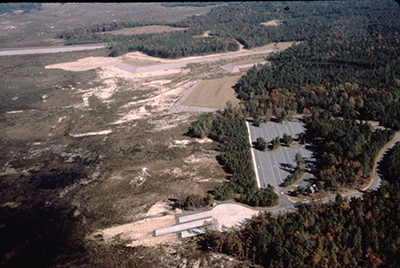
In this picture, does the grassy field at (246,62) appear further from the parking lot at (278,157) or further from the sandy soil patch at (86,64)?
the sandy soil patch at (86,64)

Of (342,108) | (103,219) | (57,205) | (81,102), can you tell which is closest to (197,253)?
(103,219)

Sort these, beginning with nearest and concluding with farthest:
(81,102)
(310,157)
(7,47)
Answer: (310,157)
(81,102)
(7,47)

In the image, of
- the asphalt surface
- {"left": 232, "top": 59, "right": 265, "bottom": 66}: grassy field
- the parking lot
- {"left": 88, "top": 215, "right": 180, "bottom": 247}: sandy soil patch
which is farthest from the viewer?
{"left": 232, "top": 59, "right": 265, "bottom": 66}: grassy field

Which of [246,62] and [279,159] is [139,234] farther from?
[246,62]

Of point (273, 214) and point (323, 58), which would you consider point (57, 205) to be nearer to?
point (273, 214)

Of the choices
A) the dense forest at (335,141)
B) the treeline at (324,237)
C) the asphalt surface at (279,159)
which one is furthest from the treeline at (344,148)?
the treeline at (324,237)

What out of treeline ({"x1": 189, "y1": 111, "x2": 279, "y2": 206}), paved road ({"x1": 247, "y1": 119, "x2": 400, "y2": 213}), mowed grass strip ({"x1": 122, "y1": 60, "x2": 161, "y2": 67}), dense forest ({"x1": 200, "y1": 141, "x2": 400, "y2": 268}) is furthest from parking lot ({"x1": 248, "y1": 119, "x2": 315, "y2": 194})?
mowed grass strip ({"x1": 122, "y1": 60, "x2": 161, "y2": 67})

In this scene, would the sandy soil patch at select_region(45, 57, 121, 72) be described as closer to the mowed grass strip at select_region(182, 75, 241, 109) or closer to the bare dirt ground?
the bare dirt ground
